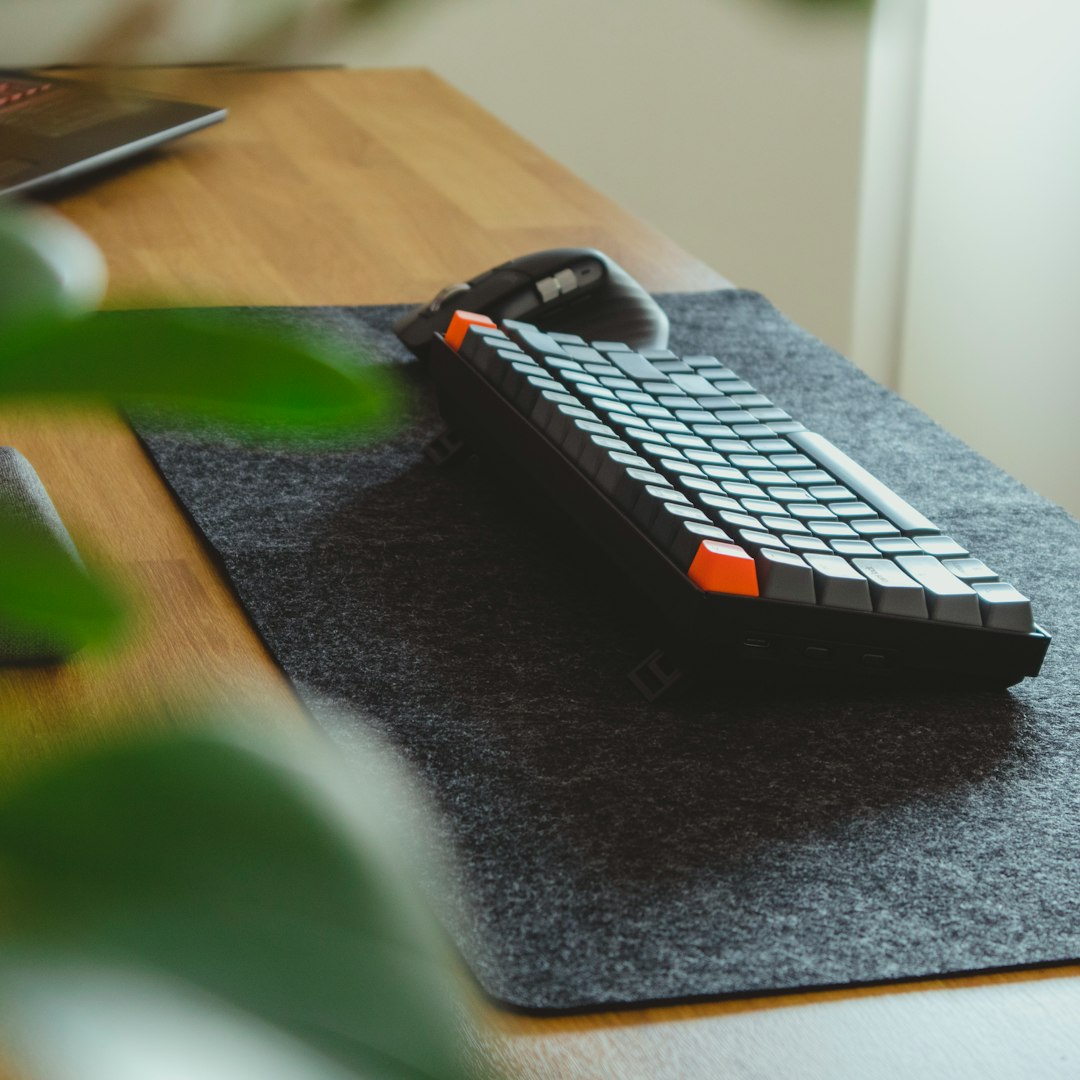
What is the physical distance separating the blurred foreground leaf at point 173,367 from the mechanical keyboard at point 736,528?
0.43 metres

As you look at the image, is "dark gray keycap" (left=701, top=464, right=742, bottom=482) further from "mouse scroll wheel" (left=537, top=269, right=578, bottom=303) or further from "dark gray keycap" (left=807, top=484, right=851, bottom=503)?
"mouse scroll wheel" (left=537, top=269, right=578, bottom=303)

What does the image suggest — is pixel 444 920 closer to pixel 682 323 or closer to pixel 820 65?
pixel 682 323

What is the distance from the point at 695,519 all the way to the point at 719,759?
10 centimetres

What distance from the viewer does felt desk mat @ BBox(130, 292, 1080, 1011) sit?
1.36 feet

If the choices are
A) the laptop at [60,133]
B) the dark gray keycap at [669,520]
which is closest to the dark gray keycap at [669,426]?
the dark gray keycap at [669,520]

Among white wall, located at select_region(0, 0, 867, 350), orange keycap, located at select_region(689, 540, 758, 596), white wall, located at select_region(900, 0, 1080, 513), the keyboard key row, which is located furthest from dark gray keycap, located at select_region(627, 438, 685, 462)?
white wall, located at select_region(0, 0, 867, 350)

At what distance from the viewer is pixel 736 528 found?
22.0 inches

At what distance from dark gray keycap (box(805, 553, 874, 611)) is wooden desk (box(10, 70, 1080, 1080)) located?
0.16 meters

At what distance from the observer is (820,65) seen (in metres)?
2.15

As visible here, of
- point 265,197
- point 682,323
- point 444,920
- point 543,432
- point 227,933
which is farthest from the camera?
point 265,197

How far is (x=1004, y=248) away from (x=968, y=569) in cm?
187

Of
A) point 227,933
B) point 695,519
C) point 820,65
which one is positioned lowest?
point 820,65

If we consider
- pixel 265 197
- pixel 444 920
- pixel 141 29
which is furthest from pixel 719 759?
A: pixel 265 197

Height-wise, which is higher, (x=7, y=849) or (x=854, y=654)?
(x=7, y=849)
